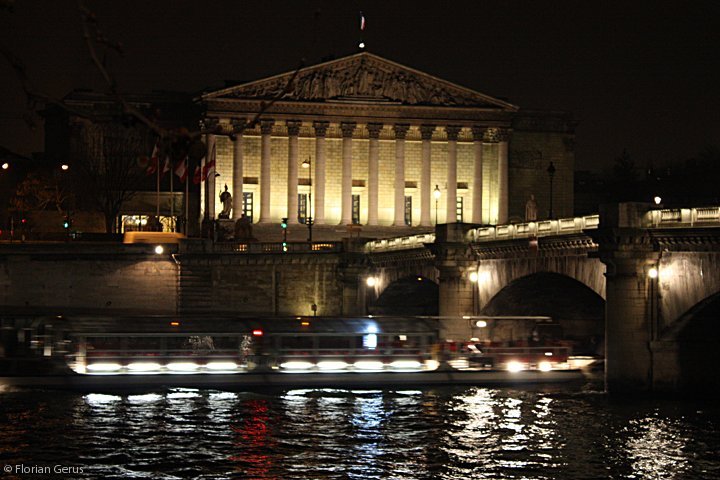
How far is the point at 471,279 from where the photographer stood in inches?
2783

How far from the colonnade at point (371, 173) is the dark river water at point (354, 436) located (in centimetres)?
7632

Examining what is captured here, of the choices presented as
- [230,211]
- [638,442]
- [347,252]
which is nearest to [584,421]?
[638,442]

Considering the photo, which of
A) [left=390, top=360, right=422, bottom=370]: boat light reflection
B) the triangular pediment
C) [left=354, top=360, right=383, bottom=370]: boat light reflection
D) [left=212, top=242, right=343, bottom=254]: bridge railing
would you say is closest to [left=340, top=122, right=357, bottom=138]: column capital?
the triangular pediment

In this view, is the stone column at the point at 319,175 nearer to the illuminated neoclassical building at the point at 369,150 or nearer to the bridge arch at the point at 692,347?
the illuminated neoclassical building at the point at 369,150

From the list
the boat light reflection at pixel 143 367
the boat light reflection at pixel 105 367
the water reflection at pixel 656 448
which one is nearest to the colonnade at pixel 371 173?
the boat light reflection at pixel 143 367

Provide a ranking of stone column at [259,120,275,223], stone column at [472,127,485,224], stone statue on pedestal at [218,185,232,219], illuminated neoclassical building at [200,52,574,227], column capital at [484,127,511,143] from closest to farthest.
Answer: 1. stone statue on pedestal at [218,185,232,219]
2. illuminated neoclassical building at [200,52,574,227]
3. stone column at [259,120,275,223]
4. stone column at [472,127,485,224]
5. column capital at [484,127,511,143]

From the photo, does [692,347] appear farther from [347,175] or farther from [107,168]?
[107,168]

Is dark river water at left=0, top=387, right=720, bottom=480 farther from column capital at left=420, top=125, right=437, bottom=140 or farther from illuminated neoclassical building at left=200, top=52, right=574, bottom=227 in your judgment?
column capital at left=420, top=125, right=437, bottom=140

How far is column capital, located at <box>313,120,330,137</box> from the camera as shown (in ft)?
430

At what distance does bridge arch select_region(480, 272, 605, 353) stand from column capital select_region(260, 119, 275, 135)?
208 ft

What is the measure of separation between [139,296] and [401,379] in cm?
4744

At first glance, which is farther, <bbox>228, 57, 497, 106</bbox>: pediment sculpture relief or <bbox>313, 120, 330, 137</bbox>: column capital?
<bbox>313, 120, 330, 137</bbox>: column capital

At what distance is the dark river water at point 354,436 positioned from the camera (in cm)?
3697

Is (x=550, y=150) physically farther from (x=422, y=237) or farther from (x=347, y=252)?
(x=422, y=237)
